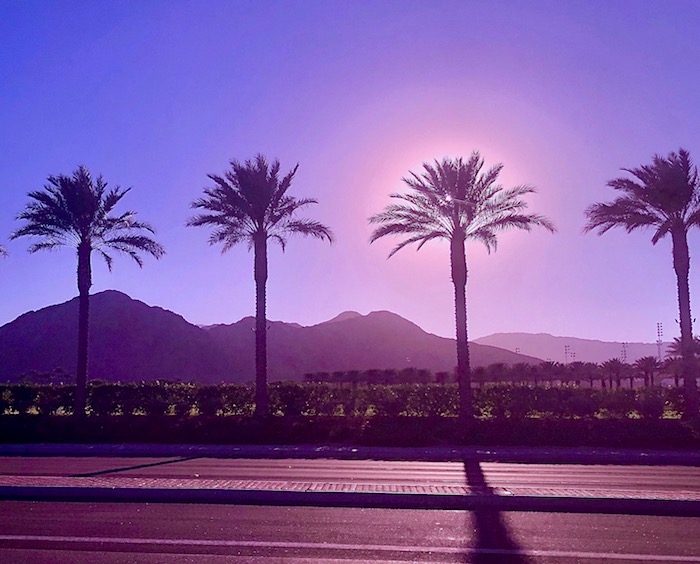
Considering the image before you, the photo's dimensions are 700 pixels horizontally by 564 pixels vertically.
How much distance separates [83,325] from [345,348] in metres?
85.7

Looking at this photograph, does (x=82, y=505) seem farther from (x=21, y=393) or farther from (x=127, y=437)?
(x=21, y=393)

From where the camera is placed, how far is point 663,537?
9188mm

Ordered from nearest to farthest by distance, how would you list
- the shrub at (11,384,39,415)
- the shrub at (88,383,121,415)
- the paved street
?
1. the paved street
2. the shrub at (88,383,121,415)
3. the shrub at (11,384,39,415)

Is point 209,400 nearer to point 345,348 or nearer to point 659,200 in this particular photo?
point 659,200

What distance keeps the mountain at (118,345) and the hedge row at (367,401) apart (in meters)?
63.6

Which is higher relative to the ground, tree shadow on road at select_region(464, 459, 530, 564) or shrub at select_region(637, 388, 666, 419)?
shrub at select_region(637, 388, 666, 419)

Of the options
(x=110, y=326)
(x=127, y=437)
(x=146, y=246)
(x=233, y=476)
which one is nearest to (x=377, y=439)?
(x=127, y=437)

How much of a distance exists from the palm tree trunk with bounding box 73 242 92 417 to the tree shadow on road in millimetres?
23575

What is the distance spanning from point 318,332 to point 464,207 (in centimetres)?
9496

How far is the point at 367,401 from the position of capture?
3253 centimetres

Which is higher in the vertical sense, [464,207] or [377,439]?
[464,207]

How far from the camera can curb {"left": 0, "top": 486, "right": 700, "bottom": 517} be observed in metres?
10.7

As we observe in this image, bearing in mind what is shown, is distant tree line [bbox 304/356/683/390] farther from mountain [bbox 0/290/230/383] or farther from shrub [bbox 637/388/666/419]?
shrub [bbox 637/388/666/419]

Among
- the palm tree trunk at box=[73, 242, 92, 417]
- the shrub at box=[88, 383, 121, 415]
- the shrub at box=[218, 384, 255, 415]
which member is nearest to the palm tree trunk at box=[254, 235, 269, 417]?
the shrub at box=[218, 384, 255, 415]
